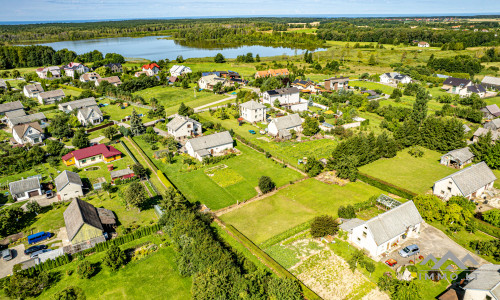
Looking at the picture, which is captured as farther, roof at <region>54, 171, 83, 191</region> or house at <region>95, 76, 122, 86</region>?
house at <region>95, 76, 122, 86</region>

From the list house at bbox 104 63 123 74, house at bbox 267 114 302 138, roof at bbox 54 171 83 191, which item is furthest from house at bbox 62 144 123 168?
house at bbox 104 63 123 74

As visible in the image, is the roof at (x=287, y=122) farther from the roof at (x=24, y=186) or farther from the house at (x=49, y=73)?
the house at (x=49, y=73)

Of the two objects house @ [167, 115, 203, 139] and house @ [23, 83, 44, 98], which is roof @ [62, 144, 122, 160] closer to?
house @ [167, 115, 203, 139]

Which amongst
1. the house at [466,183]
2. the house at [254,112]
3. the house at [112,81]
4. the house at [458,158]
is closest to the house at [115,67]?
the house at [112,81]

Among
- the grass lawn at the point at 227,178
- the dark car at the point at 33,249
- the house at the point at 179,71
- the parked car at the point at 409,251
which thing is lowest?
the dark car at the point at 33,249

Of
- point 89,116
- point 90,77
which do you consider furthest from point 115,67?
point 89,116

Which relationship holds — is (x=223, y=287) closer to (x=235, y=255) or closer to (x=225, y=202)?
(x=235, y=255)
